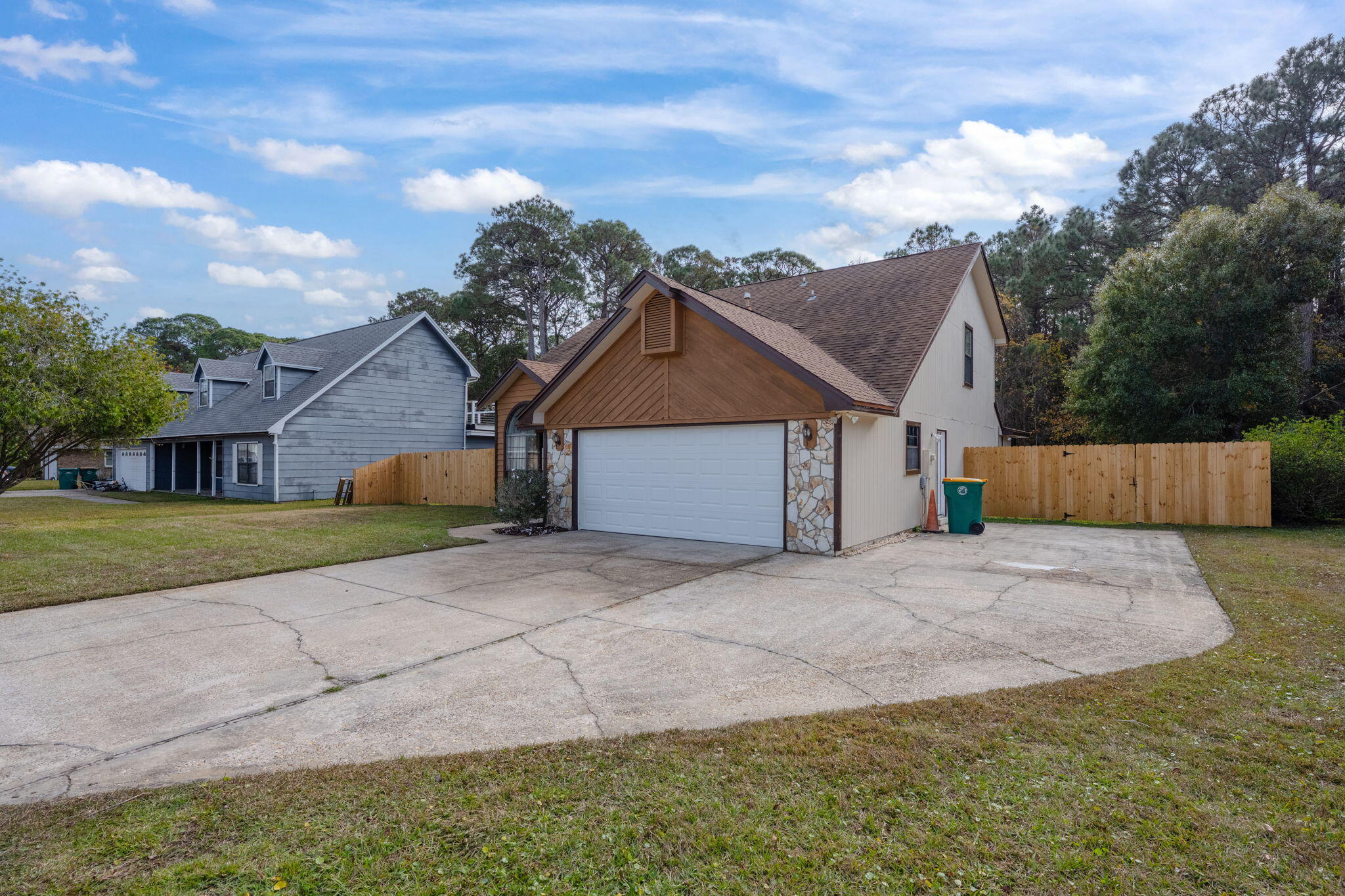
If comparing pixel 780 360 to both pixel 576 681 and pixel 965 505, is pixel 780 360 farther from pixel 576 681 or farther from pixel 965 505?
pixel 576 681

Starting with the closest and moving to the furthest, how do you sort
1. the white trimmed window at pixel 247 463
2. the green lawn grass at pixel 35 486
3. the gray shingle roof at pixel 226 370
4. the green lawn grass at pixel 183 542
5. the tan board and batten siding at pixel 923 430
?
the green lawn grass at pixel 183 542
the tan board and batten siding at pixel 923 430
the white trimmed window at pixel 247 463
the gray shingle roof at pixel 226 370
the green lawn grass at pixel 35 486

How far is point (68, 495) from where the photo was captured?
24.8 meters

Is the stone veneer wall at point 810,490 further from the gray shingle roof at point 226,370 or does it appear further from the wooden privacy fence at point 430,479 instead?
the gray shingle roof at point 226,370

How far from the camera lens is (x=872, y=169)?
22594 millimetres

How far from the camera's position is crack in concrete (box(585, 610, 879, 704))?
461cm

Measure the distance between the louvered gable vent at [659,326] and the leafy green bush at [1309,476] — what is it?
12442 millimetres

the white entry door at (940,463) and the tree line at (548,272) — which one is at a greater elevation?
the tree line at (548,272)

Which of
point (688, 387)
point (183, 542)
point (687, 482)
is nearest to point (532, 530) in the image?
point (687, 482)

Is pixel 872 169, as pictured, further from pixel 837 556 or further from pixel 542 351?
pixel 542 351

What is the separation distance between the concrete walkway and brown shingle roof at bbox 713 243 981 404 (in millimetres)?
21618

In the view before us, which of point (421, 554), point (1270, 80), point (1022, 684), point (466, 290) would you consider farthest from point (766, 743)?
point (466, 290)

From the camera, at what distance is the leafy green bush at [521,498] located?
12.7 m

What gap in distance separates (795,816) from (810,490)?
7.56 meters

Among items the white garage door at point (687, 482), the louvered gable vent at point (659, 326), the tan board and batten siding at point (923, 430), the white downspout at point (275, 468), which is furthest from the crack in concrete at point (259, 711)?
the white downspout at point (275, 468)
